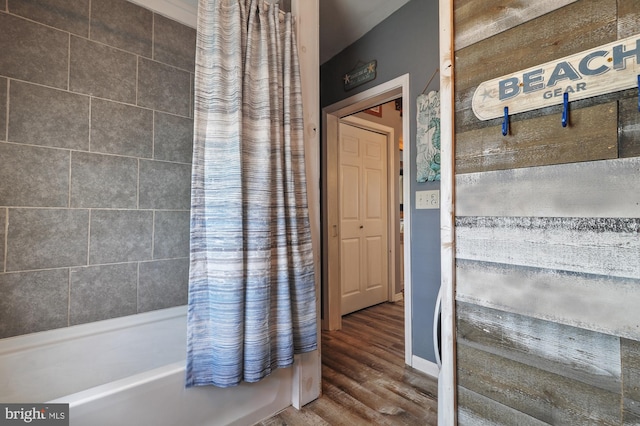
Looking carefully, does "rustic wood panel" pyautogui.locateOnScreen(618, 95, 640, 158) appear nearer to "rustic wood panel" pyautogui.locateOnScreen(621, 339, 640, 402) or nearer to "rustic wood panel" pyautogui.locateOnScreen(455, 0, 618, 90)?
"rustic wood panel" pyautogui.locateOnScreen(455, 0, 618, 90)

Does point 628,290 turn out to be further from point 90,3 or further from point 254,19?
point 90,3

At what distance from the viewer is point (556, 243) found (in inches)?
29.3

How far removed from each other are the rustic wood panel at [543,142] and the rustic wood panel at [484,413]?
70 centimetres

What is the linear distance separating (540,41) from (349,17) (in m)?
1.87

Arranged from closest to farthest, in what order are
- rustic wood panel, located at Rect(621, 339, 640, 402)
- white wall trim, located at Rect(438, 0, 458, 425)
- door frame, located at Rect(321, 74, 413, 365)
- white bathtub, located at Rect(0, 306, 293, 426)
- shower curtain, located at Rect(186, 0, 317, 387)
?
rustic wood panel, located at Rect(621, 339, 640, 402)
white wall trim, located at Rect(438, 0, 458, 425)
white bathtub, located at Rect(0, 306, 293, 426)
shower curtain, located at Rect(186, 0, 317, 387)
door frame, located at Rect(321, 74, 413, 365)

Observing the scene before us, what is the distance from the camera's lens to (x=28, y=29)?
150cm

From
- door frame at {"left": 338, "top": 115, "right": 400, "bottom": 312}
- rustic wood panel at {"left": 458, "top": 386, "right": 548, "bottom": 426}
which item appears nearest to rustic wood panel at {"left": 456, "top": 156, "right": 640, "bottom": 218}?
rustic wood panel at {"left": 458, "top": 386, "right": 548, "bottom": 426}

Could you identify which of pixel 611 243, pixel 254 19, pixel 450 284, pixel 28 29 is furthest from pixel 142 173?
pixel 611 243

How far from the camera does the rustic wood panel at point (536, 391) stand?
2.27 ft

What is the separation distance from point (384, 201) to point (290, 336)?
2.47 m

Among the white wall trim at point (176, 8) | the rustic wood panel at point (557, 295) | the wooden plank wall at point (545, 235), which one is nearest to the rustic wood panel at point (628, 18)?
the wooden plank wall at point (545, 235)

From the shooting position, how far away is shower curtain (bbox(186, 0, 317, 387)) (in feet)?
4.14

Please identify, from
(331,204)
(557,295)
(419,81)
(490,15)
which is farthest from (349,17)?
(557,295)
